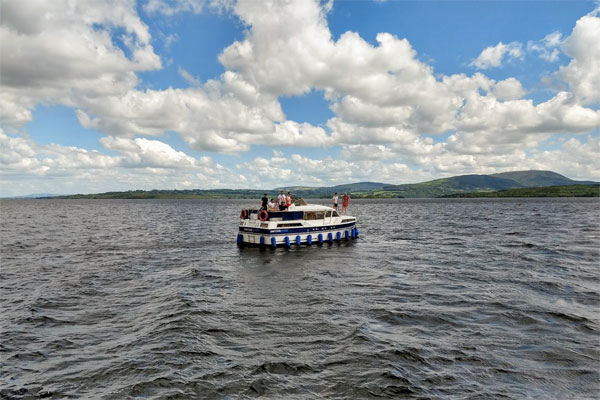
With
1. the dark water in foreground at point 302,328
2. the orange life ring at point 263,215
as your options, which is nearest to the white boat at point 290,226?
the orange life ring at point 263,215

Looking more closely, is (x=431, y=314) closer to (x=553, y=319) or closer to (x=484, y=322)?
(x=484, y=322)

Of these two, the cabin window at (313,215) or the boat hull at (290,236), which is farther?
the cabin window at (313,215)

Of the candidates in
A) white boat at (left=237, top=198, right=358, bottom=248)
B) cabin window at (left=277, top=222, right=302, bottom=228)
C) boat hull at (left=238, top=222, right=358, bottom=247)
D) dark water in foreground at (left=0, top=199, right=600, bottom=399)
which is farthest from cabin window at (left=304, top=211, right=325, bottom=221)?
dark water in foreground at (left=0, top=199, right=600, bottom=399)

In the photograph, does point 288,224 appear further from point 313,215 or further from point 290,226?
point 313,215

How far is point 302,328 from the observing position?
622 inches

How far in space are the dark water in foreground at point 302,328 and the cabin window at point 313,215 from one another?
9.32 m

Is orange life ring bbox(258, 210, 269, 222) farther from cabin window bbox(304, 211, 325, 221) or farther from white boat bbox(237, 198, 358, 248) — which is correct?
cabin window bbox(304, 211, 325, 221)

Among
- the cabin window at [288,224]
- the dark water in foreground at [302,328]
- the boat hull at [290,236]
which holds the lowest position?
the dark water in foreground at [302,328]

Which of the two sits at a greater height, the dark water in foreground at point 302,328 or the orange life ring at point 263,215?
the orange life ring at point 263,215

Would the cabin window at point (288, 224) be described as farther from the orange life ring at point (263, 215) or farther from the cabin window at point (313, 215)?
the orange life ring at point (263, 215)

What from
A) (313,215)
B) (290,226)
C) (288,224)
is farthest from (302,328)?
(313,215)

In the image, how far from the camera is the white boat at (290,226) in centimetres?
3909

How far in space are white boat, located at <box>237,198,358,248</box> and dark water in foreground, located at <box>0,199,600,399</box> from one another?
790 centimetres

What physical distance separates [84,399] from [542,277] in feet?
91.5
